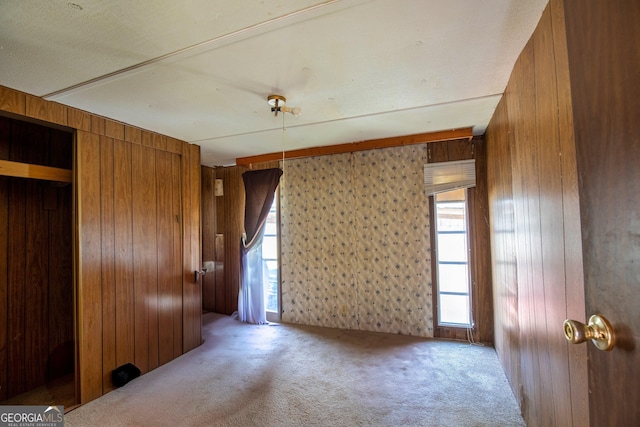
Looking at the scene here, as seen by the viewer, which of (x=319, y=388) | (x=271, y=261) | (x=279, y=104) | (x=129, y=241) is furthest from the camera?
(x=271, y=261)

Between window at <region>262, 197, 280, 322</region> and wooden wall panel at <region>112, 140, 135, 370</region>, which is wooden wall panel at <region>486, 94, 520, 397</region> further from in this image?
wooden wall panel at <region>112, 140, 135, 370</region>

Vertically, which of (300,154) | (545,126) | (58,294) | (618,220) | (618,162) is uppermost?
(300,154)

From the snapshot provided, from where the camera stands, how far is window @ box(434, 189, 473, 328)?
11.3 ft

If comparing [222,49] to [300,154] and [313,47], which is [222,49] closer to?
[313,47]

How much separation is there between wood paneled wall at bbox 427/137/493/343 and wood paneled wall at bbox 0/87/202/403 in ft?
10.4

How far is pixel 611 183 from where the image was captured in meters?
0.68

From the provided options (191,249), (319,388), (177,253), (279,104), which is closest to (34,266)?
(177,253)

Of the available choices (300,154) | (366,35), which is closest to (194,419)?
(366,35)

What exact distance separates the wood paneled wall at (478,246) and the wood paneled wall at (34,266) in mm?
4155

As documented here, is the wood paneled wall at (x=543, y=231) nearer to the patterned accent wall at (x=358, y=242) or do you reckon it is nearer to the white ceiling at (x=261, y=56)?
the white ceiling at (x=261, y=56)

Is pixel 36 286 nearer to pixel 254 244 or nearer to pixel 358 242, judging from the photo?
pixel 254 244

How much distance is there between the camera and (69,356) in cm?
287

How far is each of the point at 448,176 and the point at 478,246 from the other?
2.99 ft

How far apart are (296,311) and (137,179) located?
265 centimetres
